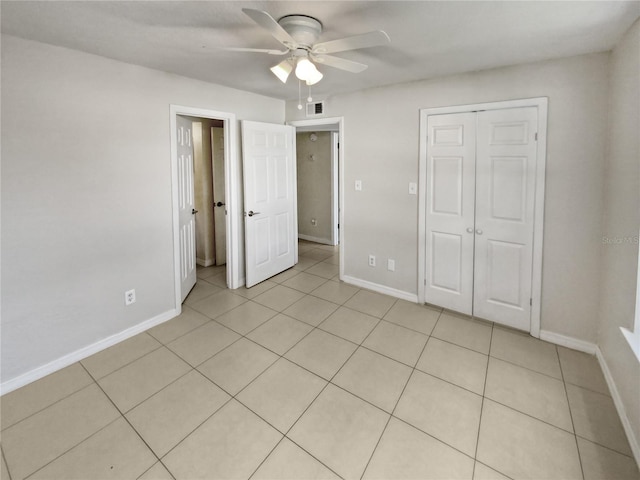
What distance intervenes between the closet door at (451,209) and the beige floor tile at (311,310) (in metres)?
1.10

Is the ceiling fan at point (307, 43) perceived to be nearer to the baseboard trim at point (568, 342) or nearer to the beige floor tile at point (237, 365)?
the beige floor tile at point (237, 365)

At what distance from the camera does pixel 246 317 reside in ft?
9.96

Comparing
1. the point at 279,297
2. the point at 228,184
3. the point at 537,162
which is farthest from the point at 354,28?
the point at 279,297

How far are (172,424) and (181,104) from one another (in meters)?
2.64

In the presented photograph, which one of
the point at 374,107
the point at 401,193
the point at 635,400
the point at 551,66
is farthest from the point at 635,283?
the point at 374,107

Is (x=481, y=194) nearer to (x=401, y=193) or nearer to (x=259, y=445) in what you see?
(x=401, y=193)

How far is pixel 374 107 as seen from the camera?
332cm

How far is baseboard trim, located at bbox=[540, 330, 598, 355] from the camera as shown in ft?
7.95

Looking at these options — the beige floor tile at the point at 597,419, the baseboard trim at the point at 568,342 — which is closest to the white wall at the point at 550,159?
the baseboard trim at the point at 568,342

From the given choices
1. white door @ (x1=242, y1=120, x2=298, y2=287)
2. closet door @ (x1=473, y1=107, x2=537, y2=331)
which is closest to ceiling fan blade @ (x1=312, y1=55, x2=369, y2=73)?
closet door @ (x1=473, y1=107, x2=537, y2=331)

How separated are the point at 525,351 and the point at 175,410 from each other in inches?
102

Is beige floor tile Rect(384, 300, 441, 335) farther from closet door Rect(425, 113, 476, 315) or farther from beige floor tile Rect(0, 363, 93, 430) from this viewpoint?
beige floor tile Rect(0, 363, 93, 430)

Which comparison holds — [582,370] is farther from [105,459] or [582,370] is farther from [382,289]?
[105,459]

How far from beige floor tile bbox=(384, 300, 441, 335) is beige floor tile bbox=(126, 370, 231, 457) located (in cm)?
168
